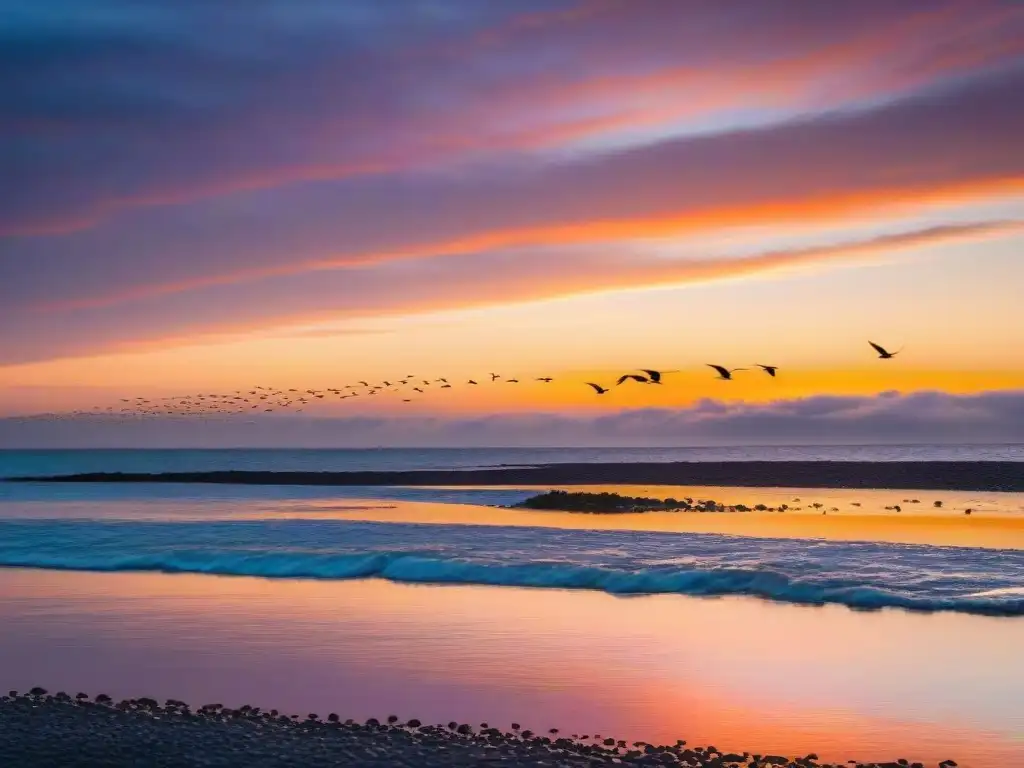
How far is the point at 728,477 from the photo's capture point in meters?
77.6

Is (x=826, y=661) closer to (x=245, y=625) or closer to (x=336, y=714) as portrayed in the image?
(x=336, y=714)

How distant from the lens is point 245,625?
18016 mm

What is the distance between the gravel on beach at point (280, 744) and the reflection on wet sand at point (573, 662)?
0.62m

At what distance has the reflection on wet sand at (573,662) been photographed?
38.5 feet

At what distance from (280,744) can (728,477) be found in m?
69.4

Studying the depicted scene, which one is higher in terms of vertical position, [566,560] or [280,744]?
[566,560]

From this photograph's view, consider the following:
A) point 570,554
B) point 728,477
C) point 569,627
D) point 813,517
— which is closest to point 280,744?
point 569,627

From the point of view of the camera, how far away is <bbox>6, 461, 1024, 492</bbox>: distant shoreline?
63.6 m

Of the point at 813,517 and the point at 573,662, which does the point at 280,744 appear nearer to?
the point at 573,662

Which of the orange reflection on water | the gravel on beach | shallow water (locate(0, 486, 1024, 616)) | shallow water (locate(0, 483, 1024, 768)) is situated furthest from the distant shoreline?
the gravel on beach

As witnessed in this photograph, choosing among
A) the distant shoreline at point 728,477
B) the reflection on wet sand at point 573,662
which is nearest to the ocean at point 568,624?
the reflection on wet sand at point 573,662

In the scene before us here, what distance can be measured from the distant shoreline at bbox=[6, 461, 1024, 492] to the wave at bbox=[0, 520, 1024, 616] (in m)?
34.6

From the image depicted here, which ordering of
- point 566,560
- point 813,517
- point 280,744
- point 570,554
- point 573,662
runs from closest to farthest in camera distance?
point 280,744 → point 573,662 → point 566,560 → point 570,554 → point 813,517

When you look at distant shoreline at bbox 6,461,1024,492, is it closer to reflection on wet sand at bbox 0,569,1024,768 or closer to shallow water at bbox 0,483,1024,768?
shallow water at bbox 0,483,1024,768
